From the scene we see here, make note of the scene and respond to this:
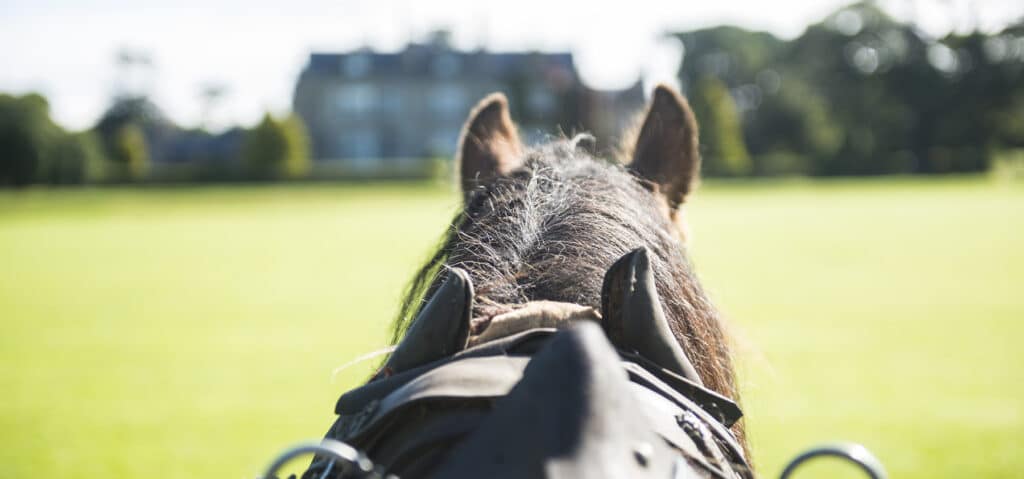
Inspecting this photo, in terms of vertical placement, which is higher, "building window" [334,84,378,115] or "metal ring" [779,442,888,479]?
"metal ring" [779,442,888,479]

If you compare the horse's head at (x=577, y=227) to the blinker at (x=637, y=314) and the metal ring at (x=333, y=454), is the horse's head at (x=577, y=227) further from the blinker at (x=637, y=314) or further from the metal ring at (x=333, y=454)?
the metal ring at (x=333, y=454)

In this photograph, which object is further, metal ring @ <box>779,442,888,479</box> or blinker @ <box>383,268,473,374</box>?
blinker @ <box>383,268,473,374</box>

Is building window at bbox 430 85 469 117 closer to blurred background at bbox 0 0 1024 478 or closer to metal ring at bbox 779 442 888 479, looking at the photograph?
blurred background at bbox 0 0 1024 478

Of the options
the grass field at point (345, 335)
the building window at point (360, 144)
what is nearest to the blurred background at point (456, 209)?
the grass field at point (345, 335)

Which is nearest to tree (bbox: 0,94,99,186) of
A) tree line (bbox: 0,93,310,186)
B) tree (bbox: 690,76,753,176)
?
tree line (bbox: 0,93,310,186)

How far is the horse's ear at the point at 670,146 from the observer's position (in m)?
2.01

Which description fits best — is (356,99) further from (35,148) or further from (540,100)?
(35,148)

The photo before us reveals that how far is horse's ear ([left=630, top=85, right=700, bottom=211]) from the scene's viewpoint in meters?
2.01

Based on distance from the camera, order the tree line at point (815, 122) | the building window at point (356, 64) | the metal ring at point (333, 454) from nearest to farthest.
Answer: the metal ring at point (333, 454) < the tree line at point (815, 122) < the building window at point (356, 64)

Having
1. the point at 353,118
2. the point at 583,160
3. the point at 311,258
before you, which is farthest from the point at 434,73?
the point at 583,160

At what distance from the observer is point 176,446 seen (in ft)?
16.2

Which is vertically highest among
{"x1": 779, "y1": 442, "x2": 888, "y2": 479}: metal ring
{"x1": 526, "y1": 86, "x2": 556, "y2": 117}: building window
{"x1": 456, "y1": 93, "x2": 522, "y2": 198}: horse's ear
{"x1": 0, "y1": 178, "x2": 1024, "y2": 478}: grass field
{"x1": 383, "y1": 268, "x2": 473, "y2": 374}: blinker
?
{"x1": 456, "y1": 93, "x2": 522, "y2": 198}: horse's ear

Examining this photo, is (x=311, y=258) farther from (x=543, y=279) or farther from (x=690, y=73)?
(x=690, y=73)

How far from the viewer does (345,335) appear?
8180 millimetres
